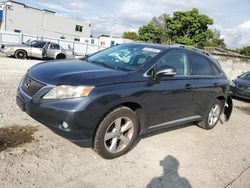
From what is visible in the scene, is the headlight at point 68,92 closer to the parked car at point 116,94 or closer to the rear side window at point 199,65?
the parked car at point 116,94

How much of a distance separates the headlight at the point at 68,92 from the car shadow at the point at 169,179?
149 centimetres

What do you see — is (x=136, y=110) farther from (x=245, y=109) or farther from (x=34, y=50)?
(x=34, y=50)

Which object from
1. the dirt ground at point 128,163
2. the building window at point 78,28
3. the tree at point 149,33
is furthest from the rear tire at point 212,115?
the building window at point 78,28

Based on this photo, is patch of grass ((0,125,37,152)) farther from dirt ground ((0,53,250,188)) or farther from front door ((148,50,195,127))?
front door ((148,50,195,127))

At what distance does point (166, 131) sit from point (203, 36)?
156 feet

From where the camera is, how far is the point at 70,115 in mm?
3621

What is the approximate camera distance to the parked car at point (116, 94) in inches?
146

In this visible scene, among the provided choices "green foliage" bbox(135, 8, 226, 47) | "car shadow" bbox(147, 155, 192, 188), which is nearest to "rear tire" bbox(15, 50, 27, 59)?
"car shadow" bbox(147, 155, 192, 188)

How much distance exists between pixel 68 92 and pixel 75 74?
36 centimetres

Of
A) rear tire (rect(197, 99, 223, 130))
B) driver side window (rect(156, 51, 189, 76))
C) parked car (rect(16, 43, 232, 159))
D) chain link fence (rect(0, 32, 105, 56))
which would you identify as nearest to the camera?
parked car (rect(16, 43, 232, 159))

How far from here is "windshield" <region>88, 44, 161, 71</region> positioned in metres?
4.61

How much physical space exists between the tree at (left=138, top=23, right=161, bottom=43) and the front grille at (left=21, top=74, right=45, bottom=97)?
53.6 m

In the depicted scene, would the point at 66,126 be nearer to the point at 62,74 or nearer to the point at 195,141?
the point at 62,74

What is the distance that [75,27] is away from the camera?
57844 millimetres
